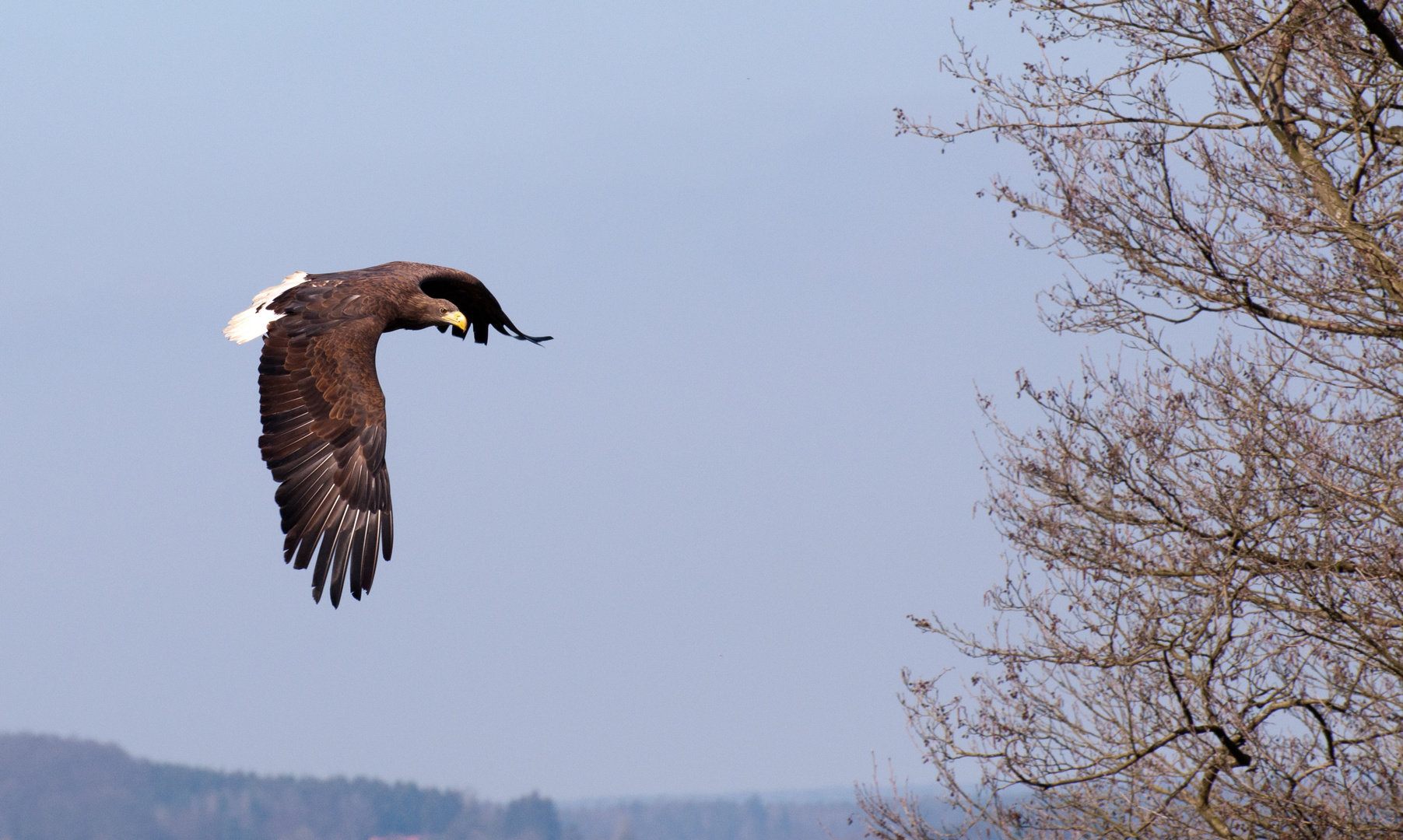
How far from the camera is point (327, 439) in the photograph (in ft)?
29.8

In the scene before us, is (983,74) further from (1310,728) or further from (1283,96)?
(1310,728)

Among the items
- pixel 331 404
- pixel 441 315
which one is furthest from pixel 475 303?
pixel 331 404

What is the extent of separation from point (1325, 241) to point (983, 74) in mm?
2808

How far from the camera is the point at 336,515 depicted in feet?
28.3

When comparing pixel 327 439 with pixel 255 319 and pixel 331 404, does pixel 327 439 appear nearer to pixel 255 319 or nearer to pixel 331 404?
pixel 331 404

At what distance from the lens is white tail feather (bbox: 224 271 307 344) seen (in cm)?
967

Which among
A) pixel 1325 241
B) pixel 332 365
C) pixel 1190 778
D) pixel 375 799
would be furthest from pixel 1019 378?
pixel 375 799

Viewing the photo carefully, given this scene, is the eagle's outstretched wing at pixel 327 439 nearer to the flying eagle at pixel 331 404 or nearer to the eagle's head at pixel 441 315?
the flying eagle at pixel 331 404

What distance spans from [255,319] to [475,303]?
87.3 inches

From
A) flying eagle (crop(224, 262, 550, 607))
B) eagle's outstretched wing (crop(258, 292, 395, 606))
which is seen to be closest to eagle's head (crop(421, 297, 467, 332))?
flying eagle (crop(224, 262, 550, 607))

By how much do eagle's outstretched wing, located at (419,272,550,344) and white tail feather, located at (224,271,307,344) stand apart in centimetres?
121

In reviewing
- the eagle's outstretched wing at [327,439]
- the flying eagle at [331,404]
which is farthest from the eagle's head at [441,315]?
the eagle's outstretched wing at [327,439]

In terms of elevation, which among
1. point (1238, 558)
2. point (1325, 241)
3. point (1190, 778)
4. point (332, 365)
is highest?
point (1325, 241)

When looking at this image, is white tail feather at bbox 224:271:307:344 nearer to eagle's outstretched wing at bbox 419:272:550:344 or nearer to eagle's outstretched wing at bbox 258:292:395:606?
eagle's outstretched wing at bbox 258:292:395:606
